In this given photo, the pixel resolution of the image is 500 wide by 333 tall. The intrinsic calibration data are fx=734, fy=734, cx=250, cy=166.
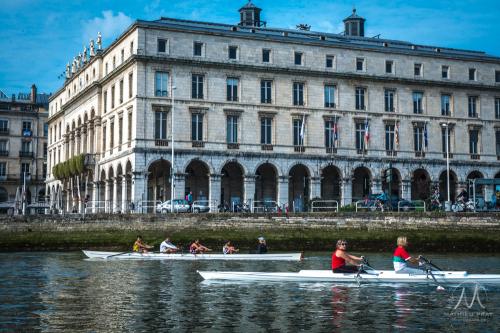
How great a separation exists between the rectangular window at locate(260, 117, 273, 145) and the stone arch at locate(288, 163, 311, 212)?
4.01 m

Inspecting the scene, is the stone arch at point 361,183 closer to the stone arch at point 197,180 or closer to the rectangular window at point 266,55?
the rectangular window at point 266,55

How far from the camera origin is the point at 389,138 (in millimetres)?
77000

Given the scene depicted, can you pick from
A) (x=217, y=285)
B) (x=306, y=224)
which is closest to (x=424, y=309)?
(x=217, y=285)

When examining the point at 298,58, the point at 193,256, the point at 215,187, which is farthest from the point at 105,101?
the point at 193,256

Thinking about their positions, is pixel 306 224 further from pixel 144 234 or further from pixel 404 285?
pixel 404 285

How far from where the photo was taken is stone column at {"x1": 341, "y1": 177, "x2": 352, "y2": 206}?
74.3m

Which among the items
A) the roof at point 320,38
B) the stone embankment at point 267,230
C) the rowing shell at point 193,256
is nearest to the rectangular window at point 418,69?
the roof at point 320,38

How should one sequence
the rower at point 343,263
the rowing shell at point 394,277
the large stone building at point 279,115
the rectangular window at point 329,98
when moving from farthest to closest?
1. the rectangular window at point 329,98
2. the large stone building at point 279,115
3. the rower at point 343,263
4. the rowing shell at point 394,277

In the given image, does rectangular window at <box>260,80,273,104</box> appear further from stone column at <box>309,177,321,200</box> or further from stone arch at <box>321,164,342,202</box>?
stone arch at <box>321,164,342,202</box>

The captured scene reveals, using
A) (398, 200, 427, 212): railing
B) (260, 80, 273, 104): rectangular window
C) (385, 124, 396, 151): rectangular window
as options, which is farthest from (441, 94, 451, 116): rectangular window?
(260, 80, 273, 104): rectangular window

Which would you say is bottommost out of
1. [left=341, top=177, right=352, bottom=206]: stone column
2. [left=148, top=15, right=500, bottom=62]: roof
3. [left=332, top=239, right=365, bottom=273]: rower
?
[left=332, top=239, right=365, bottom=273]: rower

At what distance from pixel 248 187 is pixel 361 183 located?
45.3 ft

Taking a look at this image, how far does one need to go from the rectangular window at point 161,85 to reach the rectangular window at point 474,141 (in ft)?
112

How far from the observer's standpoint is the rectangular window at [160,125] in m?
68.9
